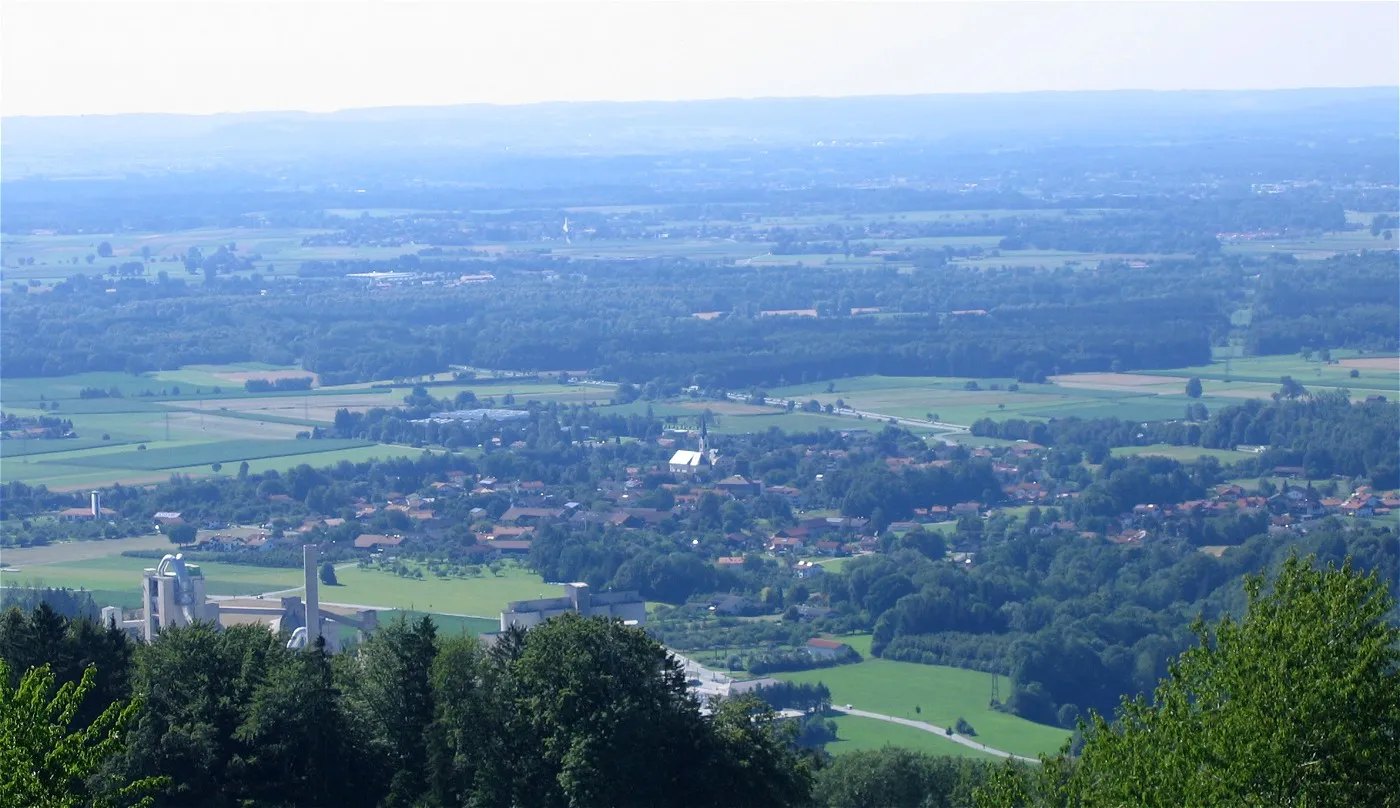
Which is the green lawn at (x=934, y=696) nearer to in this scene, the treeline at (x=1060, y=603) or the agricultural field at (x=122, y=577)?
the treeline at (x=1060, y=603)

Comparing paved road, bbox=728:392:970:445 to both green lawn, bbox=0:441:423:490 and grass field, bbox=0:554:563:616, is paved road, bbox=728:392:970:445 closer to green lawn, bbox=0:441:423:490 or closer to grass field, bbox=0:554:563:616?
green lawn, bbox=0:441:423:490

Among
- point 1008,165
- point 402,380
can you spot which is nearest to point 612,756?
point 402,380

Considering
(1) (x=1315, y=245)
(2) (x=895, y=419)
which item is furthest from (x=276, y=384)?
(1) (x=1315, y=245)

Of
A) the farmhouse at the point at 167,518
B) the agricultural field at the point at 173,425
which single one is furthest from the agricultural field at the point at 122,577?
the agricultural field at the point at 173,425

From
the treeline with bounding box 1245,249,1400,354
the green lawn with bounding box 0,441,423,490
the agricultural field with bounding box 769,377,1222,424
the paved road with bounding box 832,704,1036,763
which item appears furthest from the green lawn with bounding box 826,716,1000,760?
the treeline with bounding box 1245,249,1400,354

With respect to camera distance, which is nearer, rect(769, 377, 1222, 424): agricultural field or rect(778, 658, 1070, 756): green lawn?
rect(778, 658, 1070, 756): green lawn

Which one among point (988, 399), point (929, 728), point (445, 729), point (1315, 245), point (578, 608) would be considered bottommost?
point (1315, 245)

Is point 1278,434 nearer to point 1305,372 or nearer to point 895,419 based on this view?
point 895,419
